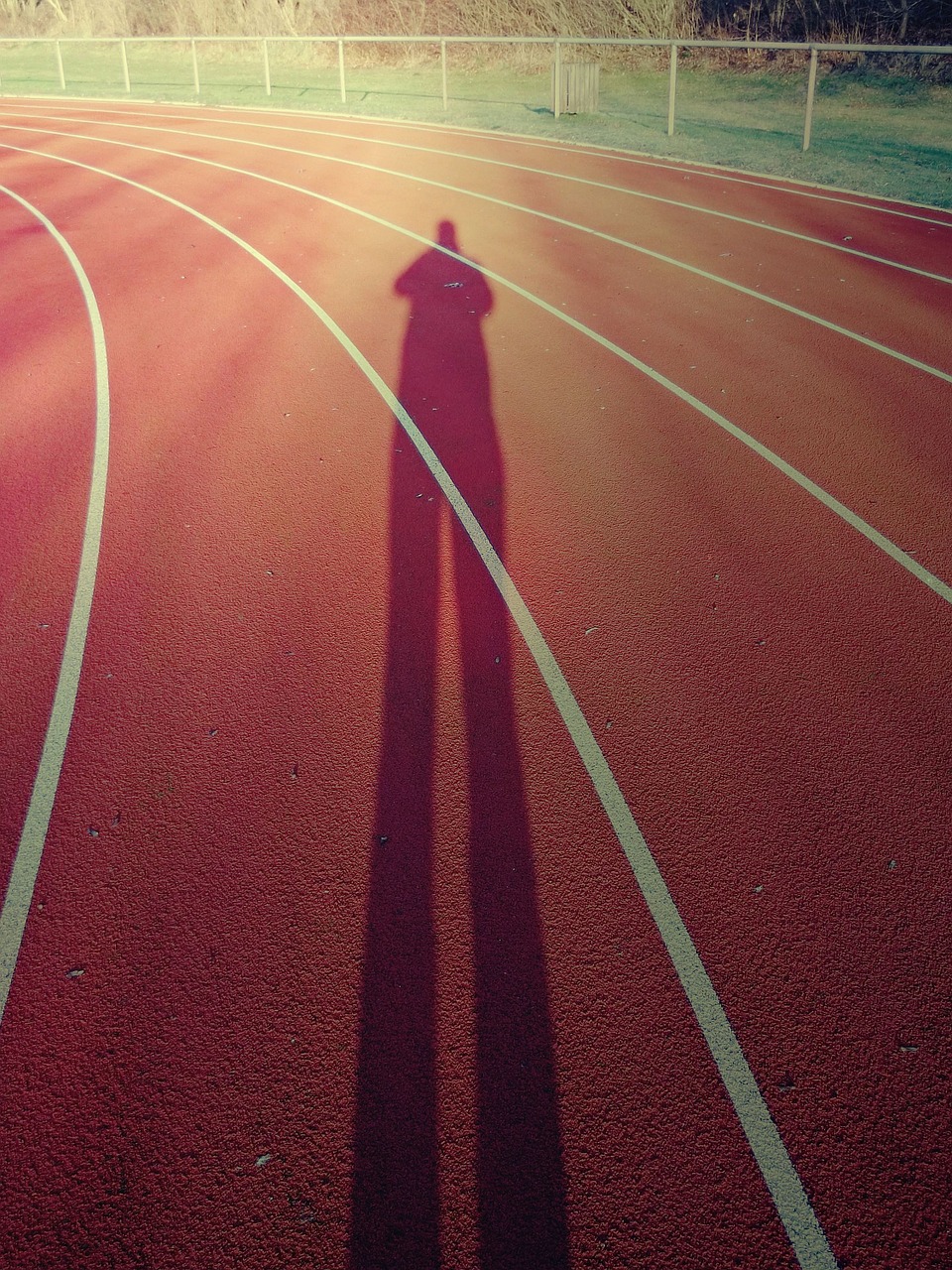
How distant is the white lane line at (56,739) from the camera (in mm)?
3588

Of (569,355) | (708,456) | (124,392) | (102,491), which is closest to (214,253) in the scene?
(124,392)

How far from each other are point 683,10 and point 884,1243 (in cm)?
3547

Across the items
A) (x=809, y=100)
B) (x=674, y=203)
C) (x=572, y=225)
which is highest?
(x=809, y=100)

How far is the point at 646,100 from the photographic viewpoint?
2522 cm

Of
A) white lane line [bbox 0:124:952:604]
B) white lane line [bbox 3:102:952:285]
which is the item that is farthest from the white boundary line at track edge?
white lane line [bbox 0:124:952:604]

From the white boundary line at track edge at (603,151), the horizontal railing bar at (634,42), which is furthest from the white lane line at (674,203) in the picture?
the horizontal railing bar at (634,42)

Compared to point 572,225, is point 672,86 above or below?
above

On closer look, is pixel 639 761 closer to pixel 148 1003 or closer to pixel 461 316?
pixel 148 1003

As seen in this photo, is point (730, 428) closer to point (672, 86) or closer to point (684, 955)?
point (684, 955)

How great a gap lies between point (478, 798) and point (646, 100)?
2590cm

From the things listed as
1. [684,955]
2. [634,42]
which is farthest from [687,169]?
[684,955]

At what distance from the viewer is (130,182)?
54.2 ft

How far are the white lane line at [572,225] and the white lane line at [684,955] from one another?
4.68 meters

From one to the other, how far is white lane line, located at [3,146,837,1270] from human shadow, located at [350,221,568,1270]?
14 cm
